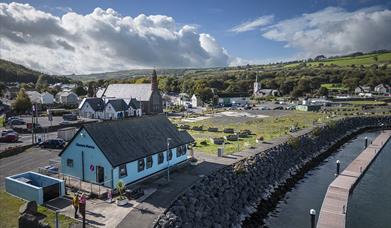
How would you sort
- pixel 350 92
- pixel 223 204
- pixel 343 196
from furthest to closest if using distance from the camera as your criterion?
pixel 350 92 → pixel 343 196 → pixel 223 204

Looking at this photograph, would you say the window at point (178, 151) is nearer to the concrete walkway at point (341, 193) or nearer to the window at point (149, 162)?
the window at point (149, 162)

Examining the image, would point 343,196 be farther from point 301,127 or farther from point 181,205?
point 301,127

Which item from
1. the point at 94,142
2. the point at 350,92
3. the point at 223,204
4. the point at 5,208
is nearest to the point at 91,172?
the point at 94,142


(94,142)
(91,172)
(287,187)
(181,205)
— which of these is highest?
(94,142)

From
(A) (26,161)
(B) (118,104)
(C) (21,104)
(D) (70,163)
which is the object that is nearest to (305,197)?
(D) (70,163)

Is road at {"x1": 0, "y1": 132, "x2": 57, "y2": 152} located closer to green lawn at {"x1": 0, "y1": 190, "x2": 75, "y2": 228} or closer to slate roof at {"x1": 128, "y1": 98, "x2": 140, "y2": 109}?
green lawn at {"x1": 0, "y1": 190, "x2": 75, "y2": 228}

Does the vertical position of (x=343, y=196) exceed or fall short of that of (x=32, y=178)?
it falls short

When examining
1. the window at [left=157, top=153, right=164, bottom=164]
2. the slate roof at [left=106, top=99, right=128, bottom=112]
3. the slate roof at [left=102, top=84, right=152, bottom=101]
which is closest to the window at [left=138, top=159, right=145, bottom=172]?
the window at [left=157, top=153, right=164, bottom=164]
